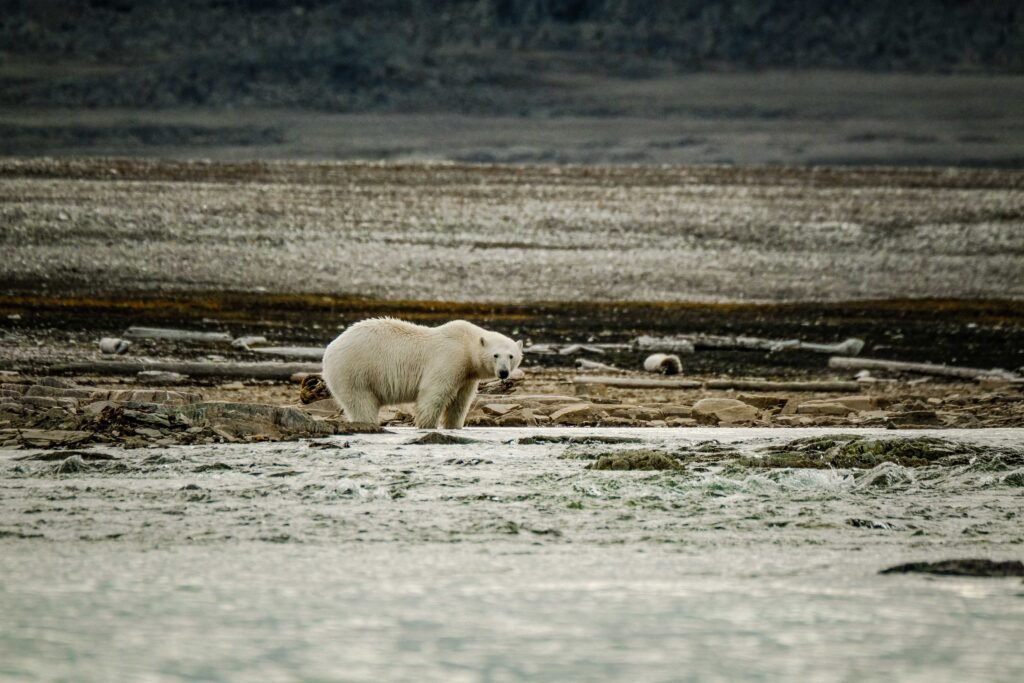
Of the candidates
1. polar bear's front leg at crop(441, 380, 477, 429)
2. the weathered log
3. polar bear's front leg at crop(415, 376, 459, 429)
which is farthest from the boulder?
the weathered log

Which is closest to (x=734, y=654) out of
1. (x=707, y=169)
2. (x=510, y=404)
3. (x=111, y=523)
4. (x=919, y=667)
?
(x=919, y=667)

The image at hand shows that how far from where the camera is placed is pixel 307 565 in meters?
7.79

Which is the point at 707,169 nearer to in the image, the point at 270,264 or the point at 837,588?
the point at 270,264

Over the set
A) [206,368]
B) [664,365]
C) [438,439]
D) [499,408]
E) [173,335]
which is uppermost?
[438,439]

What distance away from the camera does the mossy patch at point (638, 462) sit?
10.6 metres

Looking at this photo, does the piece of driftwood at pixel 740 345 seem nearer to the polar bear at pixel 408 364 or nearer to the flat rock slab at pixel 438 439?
the polar bear at pixel 408 364

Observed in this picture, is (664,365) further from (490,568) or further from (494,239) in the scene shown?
(494,239)

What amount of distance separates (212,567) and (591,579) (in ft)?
6.67

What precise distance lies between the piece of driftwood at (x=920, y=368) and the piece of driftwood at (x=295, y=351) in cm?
720

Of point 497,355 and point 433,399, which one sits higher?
point 497,355

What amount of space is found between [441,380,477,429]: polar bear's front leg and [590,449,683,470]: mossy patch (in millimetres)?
2332

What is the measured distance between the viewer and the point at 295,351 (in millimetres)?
19500

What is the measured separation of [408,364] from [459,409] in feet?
2.57

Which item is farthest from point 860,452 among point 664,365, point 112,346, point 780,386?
point 112,346
